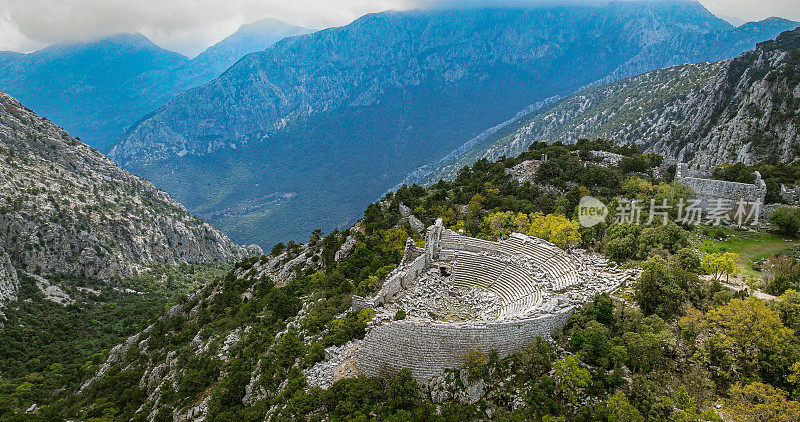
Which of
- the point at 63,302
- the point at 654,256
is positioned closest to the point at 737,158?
the point at 654,256

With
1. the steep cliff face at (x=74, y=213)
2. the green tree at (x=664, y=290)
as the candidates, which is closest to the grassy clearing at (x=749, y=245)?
the green tree at (x=664, y=290)

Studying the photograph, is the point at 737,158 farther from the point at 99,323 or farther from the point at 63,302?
the point at 63,302

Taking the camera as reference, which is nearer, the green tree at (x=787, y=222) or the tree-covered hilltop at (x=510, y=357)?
the tree-covered hilltop at (x=510, y=357)

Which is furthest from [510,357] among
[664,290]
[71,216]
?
[71,216]

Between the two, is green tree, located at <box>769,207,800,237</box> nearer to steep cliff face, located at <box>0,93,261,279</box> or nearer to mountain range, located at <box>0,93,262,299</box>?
mountain range, located at <box>0,93,262,299</box>

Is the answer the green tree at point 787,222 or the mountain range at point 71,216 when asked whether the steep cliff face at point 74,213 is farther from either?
the green tree at point 787,222

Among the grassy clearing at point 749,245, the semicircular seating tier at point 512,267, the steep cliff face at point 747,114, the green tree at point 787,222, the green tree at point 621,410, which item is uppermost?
the steep cliff face at point 747,114
